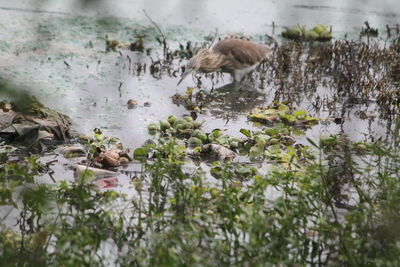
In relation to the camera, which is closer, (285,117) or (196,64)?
(285,117)

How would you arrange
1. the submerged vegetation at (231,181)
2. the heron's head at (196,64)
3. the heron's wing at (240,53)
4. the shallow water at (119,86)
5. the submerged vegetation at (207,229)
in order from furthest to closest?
the heron's wing at (240,53) → the heron's head at (196,64) → the shallow water at (119,86) → the submerged vegetation at (231,181) → the submerged vegetation at (207,229)

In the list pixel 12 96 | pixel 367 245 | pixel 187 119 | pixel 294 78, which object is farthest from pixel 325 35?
pixel 12 96

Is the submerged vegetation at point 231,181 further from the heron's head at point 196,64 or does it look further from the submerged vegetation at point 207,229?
the heron's head at point 196,64

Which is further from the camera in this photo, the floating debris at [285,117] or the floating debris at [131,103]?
the floating debris at [131,103]

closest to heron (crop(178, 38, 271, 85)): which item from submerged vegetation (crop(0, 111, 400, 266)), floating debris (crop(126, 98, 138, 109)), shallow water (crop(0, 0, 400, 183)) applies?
shallow water (crop(0, 0, 400, 183))

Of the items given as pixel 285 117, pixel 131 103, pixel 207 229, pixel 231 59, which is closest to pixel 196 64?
pixel 231 59

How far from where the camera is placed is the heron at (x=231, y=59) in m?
6.82

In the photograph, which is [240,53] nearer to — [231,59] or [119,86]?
[231,59]

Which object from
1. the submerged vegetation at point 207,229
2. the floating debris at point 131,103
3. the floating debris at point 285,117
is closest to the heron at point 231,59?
the floating debris at point 131,103

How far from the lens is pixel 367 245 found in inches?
110

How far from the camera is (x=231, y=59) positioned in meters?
7.04

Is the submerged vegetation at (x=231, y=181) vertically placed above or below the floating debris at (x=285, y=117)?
above

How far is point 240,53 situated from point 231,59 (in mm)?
123

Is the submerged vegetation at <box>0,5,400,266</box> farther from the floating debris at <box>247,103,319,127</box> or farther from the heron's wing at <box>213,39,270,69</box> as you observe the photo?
the heron's wing at <box>213,39,270,69</box>
